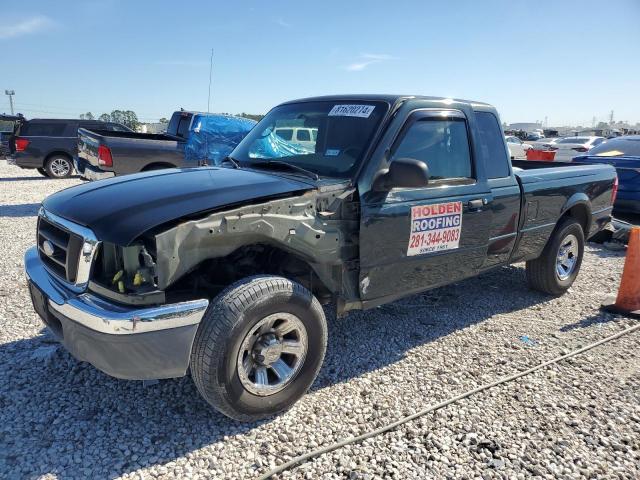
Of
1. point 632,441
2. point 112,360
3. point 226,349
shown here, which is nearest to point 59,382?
point 112,360

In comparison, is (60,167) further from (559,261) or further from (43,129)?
(559,261)

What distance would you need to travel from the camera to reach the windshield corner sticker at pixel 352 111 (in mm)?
3512

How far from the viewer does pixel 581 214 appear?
17.9 feet

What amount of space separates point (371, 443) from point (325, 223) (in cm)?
135

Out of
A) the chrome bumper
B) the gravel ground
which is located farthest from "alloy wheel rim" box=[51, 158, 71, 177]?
the gravel ground

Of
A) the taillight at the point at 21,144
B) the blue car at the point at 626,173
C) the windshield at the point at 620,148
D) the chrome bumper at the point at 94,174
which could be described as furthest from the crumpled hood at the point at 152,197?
the taillight at the point at 21,144

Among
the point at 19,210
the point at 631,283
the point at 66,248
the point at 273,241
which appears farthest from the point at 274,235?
the point at 19,210

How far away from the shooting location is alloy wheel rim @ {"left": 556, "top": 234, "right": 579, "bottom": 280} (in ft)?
17.4

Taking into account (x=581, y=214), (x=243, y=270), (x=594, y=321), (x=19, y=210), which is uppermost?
(x=581, y=214)

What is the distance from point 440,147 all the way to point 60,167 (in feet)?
49.1

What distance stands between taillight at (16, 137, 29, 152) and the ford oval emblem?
45.0 ft

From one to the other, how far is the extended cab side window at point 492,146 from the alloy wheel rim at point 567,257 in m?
1.56

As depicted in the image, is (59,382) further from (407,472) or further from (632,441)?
(632,441)

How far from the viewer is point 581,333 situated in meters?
4.39
